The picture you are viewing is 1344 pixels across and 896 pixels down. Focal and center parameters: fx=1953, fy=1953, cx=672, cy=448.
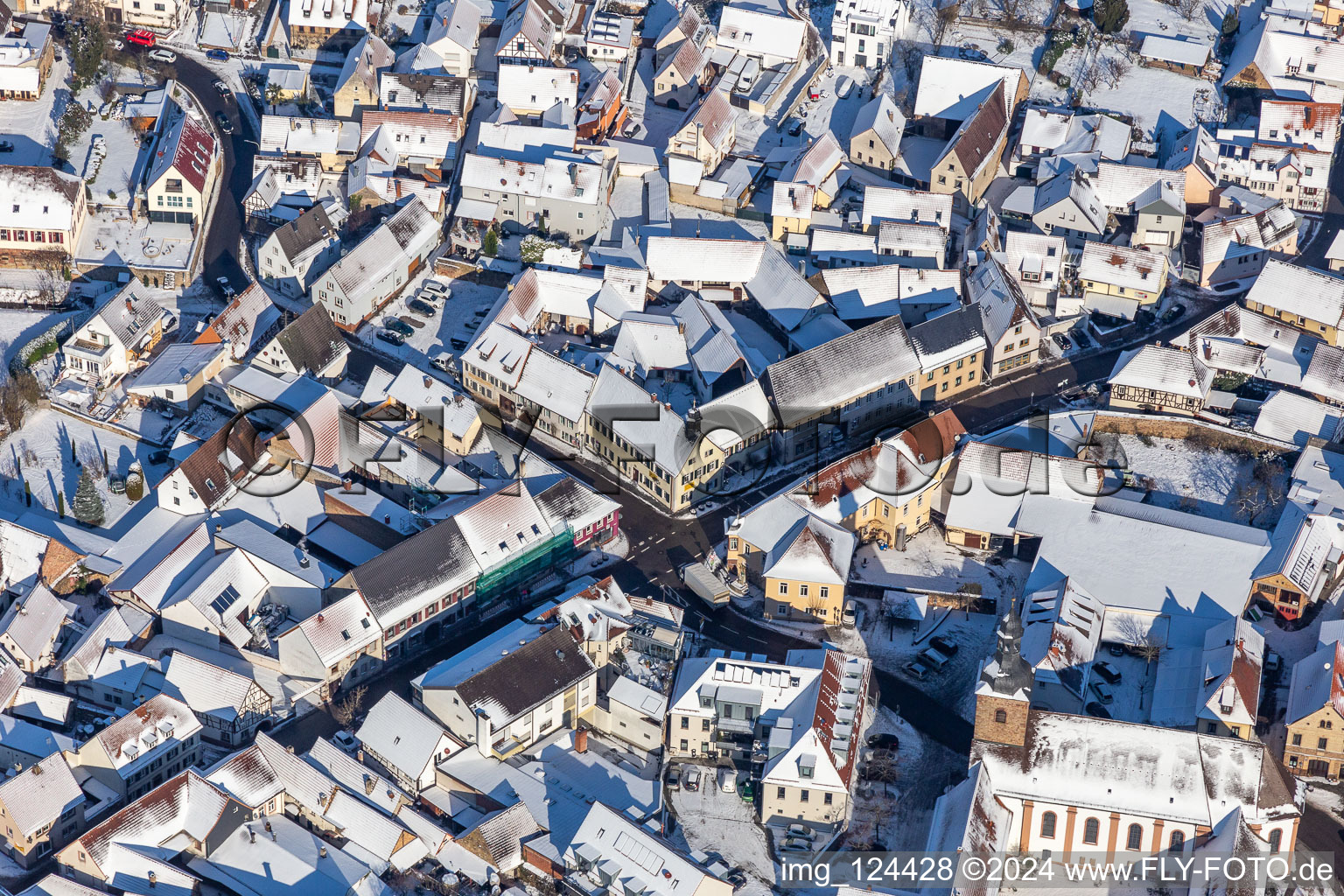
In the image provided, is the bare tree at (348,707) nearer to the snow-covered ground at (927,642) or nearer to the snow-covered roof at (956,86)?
the snow-covered ground at (927,642)

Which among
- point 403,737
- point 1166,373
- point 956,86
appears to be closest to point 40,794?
point 403,737

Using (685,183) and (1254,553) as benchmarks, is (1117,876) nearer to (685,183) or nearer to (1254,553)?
(1254,553)

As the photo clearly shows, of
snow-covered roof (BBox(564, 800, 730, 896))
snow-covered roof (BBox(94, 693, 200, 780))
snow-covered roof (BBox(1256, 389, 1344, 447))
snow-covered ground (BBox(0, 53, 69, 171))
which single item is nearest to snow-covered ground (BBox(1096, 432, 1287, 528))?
snow-covered roof (BBox(1256, 389, 1344, 447))

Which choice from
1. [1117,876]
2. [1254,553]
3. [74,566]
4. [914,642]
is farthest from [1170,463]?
[74,566]

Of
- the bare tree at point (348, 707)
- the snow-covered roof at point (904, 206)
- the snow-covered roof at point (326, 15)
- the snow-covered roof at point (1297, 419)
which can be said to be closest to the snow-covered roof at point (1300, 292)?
the snow-covered roof at point (1297, 419)

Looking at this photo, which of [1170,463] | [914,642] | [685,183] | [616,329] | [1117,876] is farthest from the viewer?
[685,183]

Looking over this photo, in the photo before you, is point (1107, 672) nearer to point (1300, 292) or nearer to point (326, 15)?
point (1300, 292)
